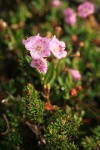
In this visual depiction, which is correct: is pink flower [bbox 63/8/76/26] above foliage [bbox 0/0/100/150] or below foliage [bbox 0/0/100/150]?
above

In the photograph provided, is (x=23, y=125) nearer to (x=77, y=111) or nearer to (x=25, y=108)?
(x=25, y=108)

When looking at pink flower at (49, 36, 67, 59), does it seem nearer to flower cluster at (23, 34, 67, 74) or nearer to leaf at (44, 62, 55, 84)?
flower cluster at (23, 34, 67, 74)

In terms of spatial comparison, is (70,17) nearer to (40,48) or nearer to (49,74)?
(49,74)

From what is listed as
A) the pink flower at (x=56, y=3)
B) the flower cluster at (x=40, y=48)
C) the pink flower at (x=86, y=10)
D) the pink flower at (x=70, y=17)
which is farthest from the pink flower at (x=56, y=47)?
the pink flower at (x=56, y=3)

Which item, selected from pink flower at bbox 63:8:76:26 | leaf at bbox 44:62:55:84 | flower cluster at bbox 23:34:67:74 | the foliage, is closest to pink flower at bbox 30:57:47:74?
flower cluster at bbox 23:34:67:74

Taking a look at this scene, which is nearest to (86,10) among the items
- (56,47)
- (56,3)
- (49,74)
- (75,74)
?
(56,3)

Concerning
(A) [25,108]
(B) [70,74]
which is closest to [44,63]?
(A) [25,108]

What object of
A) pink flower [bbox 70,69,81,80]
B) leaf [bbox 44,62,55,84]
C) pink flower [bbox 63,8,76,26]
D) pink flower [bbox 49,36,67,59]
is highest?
pink flower [bbox 63,8,76,26]

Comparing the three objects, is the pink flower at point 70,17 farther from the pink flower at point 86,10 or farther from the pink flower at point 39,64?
the pink flower at point 39,64
